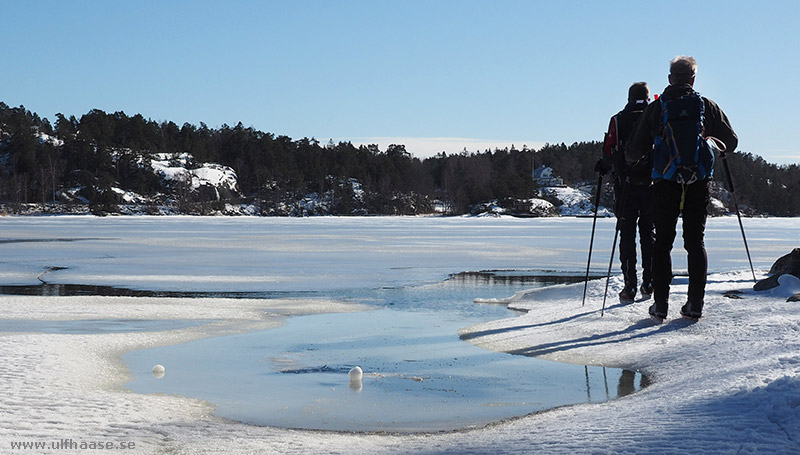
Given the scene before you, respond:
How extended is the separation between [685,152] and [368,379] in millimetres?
2958

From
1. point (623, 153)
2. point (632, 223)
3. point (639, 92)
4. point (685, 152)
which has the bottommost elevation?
point (632, 223)

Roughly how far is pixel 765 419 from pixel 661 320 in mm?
3335

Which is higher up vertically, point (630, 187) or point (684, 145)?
point (684, 145)

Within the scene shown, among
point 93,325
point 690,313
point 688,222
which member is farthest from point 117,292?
point 688,222

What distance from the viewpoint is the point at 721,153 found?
258 inches

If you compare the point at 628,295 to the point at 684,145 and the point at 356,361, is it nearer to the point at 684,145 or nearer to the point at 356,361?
the point at 684,145

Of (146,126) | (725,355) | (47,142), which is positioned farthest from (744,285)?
(146,126)

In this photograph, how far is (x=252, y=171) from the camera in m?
175

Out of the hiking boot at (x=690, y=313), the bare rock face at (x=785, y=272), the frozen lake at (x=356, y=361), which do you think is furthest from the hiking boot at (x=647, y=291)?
the hiking boot at (x=690, y=313)

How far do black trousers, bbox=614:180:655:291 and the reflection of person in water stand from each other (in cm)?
264

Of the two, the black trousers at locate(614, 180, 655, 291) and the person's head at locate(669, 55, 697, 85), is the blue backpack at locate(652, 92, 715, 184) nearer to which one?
the person's head at locate(669, 55, 697, 85)

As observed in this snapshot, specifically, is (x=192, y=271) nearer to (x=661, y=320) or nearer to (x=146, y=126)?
(x=661, y=320)

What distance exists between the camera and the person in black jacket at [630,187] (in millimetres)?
7844

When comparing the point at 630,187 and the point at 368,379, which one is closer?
the point at 368,379
